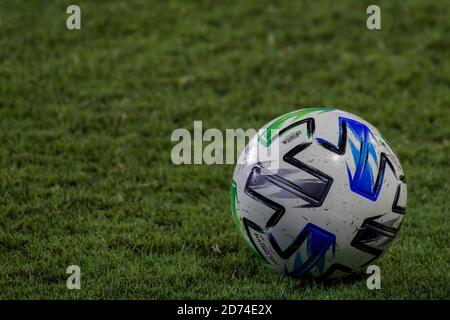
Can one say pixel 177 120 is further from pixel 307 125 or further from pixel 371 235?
pixel 371 235

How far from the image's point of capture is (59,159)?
7246mm

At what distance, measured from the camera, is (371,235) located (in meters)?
4.87

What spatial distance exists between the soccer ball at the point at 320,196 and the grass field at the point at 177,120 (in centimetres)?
24

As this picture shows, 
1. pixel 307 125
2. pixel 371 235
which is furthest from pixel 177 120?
pixel 371 235

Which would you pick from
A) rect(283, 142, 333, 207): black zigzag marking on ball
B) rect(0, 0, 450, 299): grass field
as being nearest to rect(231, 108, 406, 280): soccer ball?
rect(283, 142, 333, 207): black zigzag marking on ball

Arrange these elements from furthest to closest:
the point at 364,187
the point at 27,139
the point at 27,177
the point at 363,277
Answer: the point at 27,139, the point at 27,177, the point at 363,277, the point at 364,187

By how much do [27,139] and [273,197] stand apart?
11.9 ft

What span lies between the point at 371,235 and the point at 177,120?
383cm

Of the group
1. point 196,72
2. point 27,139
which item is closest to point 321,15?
point 196,72

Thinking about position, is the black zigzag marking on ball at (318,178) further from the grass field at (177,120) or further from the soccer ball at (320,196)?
the grass field at (177,120)

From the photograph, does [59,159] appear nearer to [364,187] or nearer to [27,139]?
[27,139]

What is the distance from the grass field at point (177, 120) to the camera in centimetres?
523

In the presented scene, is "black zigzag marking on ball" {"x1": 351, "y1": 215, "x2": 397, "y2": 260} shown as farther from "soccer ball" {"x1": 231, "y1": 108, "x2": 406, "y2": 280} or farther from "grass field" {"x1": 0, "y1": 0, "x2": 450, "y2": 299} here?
"grass field" {"x1": 0, "y1": 0, "x2": 450, "y2": 299}

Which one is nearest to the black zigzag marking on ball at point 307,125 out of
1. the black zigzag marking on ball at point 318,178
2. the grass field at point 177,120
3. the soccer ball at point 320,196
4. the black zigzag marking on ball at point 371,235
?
the soccer ball at point 320,196
